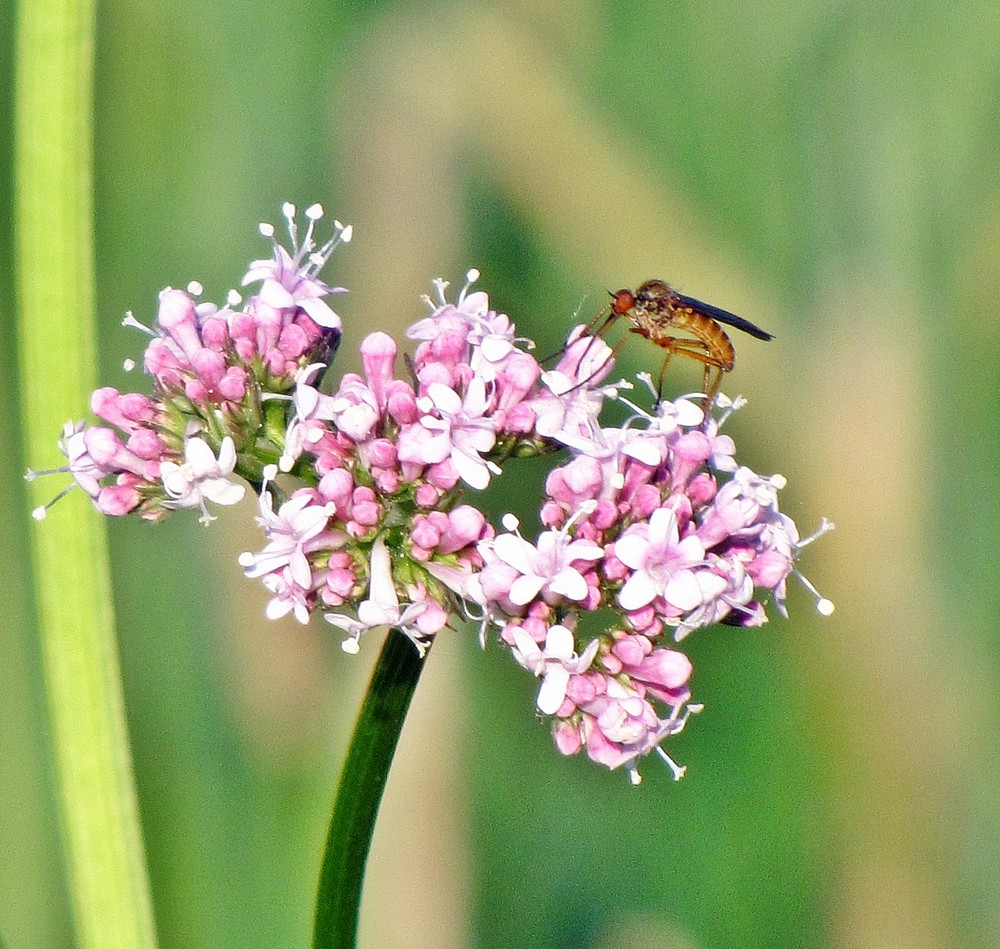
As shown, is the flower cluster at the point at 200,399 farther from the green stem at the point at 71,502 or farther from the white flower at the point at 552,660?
the white flower at the point at 552,660

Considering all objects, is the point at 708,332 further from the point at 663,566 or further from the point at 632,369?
the point at 663,566

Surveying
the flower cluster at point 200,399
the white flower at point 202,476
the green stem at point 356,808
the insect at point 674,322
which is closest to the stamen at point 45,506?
the flower cluster at point 200,399

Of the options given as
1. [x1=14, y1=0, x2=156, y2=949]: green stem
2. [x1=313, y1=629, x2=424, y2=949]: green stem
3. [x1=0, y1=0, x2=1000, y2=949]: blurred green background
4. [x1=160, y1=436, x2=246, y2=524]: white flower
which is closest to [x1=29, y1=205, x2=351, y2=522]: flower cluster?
[x1=160, y1=436, x2=246, y2=524]: white flower

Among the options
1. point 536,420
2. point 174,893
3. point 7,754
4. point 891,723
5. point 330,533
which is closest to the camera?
point 330,533

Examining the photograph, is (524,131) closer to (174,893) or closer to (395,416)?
(395,416)

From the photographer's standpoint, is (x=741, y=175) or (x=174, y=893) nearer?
(x=174, y=893)

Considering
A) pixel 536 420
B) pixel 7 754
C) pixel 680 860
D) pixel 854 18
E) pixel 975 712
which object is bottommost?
pixel 680 860

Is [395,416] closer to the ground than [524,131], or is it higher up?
closer to the ground

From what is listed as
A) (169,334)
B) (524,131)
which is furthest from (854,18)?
(169,334)

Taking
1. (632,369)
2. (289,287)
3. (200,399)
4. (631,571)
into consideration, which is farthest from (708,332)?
(200,399)
